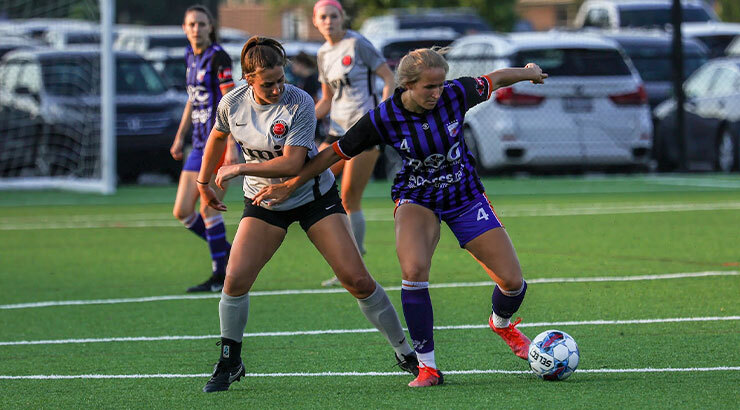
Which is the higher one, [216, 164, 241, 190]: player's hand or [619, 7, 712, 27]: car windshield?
Result: [216, 164, 241, 190]: player's hand

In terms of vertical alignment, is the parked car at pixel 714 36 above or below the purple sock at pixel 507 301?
below

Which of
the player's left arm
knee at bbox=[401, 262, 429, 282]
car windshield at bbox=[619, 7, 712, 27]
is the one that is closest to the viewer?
knee at bbox=[401, 262, 429, 282]

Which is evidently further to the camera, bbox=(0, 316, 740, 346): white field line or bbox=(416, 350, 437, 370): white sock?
bbox=(0, 316, 740, 346): white field line

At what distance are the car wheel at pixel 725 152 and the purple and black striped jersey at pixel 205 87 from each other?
500 inches

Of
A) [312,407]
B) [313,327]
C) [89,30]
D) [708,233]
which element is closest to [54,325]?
[313,327]

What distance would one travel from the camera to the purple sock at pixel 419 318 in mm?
6523

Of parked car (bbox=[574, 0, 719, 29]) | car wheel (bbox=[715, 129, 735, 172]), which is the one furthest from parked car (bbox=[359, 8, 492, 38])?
car wheel (bbox=[715, 129, 735, 172])

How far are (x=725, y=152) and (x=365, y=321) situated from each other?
13816mm

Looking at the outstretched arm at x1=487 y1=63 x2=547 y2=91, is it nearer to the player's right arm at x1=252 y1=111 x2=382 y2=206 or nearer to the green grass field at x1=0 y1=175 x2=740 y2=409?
the player's right arm at x1=252 y1=111 x2=382 y2=206

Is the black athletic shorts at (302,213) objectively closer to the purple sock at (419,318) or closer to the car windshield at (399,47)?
the purple sock at (419,318)

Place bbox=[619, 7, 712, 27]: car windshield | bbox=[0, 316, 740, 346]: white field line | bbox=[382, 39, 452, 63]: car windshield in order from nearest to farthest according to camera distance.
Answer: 1. bbox=[0, 316, 740, 346]: white field line
2. bbox=[382, 39, 452, 63]: car windshield
3. bbox=[619, 7, 712, 27]: car windshield

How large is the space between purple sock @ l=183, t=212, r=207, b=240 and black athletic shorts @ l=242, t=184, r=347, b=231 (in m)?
3.80

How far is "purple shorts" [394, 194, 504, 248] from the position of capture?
6664 millimetres

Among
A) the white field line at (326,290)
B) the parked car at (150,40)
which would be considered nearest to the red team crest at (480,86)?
the white field line at (326,290)
